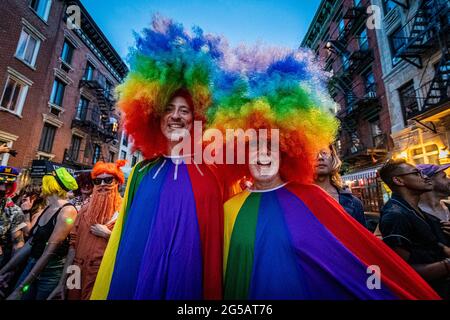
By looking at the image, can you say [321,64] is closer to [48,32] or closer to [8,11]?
[8,11]

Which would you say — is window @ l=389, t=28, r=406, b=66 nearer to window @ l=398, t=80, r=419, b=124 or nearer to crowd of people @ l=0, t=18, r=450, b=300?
window @ l=398, t=80, r=419, b=124

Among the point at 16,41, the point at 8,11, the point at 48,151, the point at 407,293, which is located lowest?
the point at 407,293

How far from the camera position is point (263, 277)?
1.12 metres

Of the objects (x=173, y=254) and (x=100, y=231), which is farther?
(x=100, y=231)

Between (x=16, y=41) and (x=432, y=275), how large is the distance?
16.6m

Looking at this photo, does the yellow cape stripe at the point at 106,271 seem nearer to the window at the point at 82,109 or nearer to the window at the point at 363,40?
the window at the point at 82,109

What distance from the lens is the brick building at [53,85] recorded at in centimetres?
1072

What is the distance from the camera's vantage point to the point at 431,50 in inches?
376

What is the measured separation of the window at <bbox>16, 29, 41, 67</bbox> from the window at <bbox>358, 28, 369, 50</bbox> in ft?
65.6

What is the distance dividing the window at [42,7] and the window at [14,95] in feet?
14.5

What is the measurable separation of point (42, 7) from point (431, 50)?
20.4 metres

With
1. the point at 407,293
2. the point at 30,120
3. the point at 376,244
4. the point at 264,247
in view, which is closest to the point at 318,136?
the point at 376,244

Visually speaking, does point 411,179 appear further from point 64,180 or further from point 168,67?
point 64,180

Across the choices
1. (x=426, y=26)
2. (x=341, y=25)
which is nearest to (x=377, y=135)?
(x=426, y=26)
